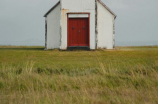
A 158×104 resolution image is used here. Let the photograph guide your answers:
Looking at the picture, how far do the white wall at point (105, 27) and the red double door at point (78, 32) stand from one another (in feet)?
4.48

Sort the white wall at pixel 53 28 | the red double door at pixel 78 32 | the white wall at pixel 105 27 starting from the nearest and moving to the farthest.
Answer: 1. the red double door at pixel 78 32
2. the white wall at pixel 105 27
3. the white wall at pixel 53 28

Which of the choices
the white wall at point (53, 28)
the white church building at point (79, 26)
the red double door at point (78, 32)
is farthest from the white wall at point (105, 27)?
the white wall at point (53, 28)

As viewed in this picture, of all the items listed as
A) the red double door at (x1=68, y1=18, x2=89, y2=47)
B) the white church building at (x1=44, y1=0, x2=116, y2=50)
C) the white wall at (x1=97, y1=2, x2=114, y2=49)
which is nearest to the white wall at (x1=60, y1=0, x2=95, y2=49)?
the white church building at (x1=44, y1=0, x2=116, y2=50)

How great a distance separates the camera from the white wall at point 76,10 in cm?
2409

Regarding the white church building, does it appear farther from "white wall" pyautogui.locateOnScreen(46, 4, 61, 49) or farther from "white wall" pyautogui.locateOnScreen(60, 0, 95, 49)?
"white wall" pyautogui.locateOnScreen(46, 4, 61, 49)

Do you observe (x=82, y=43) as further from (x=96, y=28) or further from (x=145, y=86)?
(x=145, y=86)

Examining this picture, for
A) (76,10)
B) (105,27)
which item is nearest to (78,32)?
(76,10)

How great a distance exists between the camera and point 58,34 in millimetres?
24938

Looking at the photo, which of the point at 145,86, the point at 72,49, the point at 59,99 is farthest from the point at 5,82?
the point at 72,49

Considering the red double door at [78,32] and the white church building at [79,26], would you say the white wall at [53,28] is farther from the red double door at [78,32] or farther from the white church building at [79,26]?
the red double door at [78,32]

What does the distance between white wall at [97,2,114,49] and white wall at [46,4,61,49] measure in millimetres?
3987

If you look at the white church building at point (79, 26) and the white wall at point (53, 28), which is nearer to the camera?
the white church building at point (79, 26)

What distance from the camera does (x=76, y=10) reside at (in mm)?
24078

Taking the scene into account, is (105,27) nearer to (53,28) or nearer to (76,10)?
(76,10)
